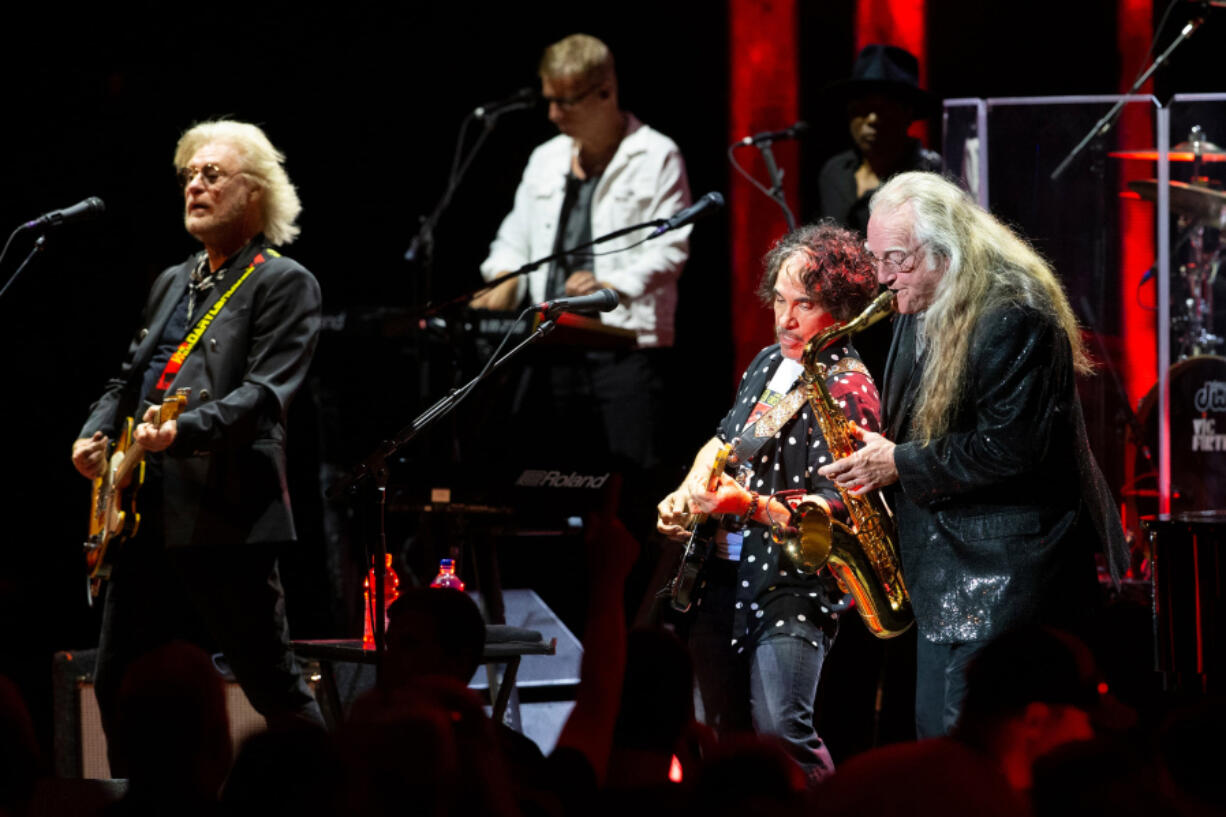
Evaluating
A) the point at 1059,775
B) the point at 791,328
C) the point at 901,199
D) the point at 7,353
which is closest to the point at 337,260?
the point at 7,353

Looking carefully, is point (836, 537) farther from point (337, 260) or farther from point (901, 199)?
point (337, 260)

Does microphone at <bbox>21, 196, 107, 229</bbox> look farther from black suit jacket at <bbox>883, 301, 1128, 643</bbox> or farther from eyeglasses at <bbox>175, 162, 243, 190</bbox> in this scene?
black suit jacket at <bbox>883, 301, 1128, 643</bbox>

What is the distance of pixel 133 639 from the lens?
184 inches

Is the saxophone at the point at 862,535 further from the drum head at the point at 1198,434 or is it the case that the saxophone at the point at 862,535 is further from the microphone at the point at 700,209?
the drum head at the point at 1198,434

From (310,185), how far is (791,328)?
4.01m

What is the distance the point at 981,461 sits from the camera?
3520 millimetres

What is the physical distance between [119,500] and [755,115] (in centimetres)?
431

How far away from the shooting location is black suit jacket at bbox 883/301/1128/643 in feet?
11.5

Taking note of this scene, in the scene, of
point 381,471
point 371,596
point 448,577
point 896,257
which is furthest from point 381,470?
point 896,257

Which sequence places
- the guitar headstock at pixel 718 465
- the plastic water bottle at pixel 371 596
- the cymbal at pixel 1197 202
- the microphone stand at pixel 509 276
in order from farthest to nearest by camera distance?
1. the cymbal at pixel 1197 202
2. the microphone stand at pixel 509 276
3. the plastic water bottle at pixel 371 596
4. the guitar headstock at pixel 718 465

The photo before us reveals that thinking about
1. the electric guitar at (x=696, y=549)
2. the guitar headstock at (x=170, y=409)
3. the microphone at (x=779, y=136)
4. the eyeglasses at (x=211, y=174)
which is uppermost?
the microphone at (x=779, y=136)

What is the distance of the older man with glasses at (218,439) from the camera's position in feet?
15.2

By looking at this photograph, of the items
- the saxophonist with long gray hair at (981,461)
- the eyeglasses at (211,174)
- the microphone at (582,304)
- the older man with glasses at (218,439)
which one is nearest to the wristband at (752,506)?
the saxophonist with long gray hair at (981,461)

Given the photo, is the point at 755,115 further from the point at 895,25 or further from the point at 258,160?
the point at 258,160
